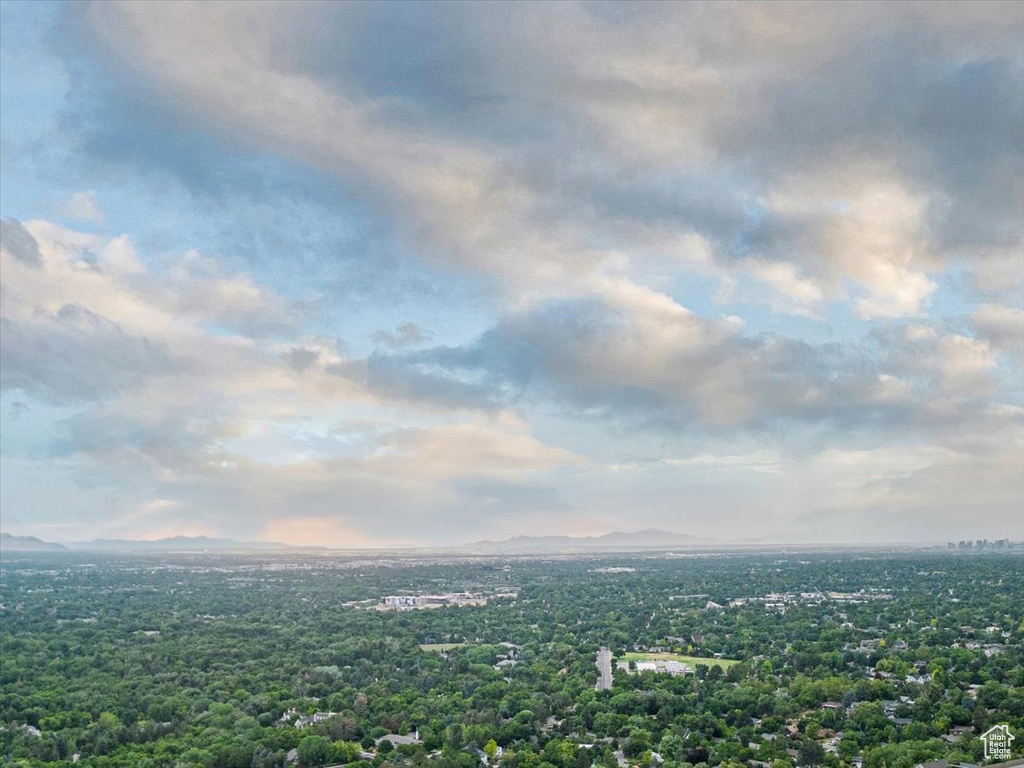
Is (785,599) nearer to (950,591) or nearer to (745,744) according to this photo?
(950,591)

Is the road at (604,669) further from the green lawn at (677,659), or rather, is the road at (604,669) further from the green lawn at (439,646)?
the green lawn at (439,646)

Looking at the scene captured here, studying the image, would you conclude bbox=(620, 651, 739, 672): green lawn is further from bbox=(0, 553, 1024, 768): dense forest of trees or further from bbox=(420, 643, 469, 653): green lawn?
bbox=(420, 643, 469, 653): green lawn

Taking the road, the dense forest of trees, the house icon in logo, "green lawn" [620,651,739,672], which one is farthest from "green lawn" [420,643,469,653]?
the house icon in logo

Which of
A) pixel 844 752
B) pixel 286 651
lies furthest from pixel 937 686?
pixel 286 651

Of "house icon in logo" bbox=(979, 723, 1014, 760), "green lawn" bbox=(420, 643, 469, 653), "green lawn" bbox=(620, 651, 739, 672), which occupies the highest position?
"house icon in logo" bbox=(979, 723, 1014, 760)

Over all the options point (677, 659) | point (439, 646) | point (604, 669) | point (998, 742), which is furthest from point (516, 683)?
point (998, 742)
